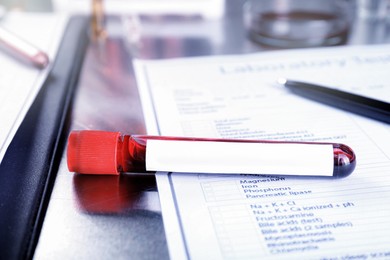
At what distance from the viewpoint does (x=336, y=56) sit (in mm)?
509

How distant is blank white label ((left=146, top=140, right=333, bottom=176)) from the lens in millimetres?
303

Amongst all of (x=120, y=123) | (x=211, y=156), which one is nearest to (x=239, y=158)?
(x=211, y=156)

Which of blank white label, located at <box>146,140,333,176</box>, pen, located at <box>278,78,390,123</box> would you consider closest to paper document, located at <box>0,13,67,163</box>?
blank white label, located at <box>146,140,333,176</box>

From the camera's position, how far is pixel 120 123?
1.31 feet

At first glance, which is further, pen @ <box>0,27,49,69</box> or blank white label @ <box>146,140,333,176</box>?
pen @ <box>0,27,49,69</box>

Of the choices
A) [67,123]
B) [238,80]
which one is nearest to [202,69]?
[238,80]

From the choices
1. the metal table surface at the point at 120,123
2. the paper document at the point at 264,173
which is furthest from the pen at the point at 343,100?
the metal table surface at the point at 120,123

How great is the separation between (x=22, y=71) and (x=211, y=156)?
226 millimetres

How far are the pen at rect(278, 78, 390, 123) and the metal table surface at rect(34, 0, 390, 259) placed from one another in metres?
0.13

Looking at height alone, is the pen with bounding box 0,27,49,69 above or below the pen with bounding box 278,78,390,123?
above

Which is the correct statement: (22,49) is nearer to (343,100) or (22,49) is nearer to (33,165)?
(33,165)

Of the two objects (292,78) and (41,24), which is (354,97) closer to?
(292,78)

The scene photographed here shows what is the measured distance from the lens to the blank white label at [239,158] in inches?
11.9

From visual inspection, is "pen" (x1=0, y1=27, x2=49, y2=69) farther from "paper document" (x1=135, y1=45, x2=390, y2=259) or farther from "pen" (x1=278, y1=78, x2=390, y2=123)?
"pen" (x1=278, y1=78, x2=390, y2=123)
